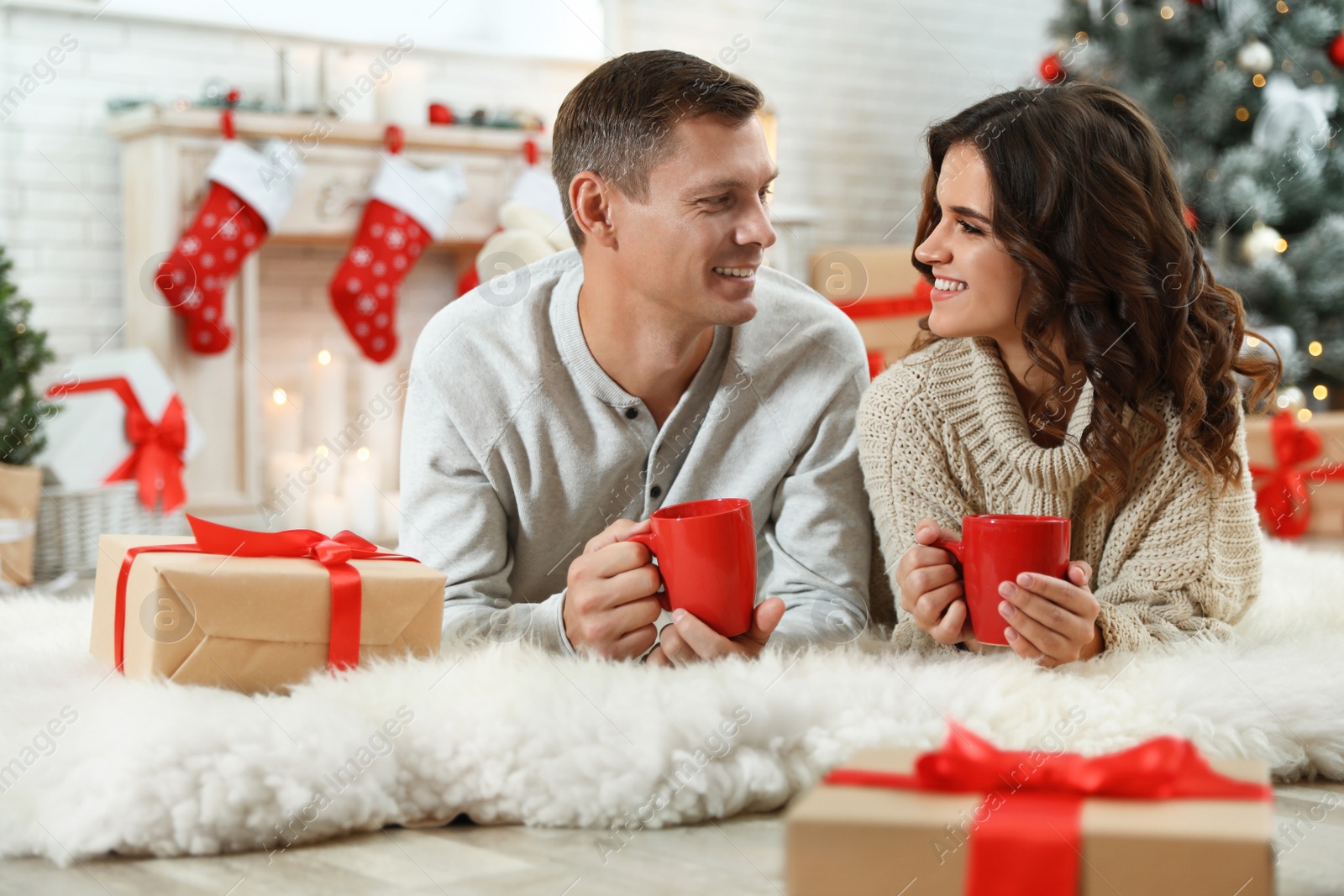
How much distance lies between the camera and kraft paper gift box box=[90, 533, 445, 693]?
1.32 m

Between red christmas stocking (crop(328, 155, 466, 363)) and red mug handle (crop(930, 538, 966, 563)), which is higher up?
red christmas stocking (crop(328, 155, 466, 363))

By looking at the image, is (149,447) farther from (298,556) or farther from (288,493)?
(298,556)

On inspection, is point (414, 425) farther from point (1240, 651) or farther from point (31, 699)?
point (1240, 651)

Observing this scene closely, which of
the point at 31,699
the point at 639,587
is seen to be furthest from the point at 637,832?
the point at 31,699

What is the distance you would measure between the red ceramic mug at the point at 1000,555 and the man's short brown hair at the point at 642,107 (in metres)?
0.59

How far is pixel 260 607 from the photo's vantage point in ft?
4.42

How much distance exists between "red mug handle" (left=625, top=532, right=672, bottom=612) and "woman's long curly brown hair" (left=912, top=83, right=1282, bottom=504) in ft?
1.74

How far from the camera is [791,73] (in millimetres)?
4977

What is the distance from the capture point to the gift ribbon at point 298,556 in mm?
1376

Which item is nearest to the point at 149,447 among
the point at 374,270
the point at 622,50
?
the point at 374,270

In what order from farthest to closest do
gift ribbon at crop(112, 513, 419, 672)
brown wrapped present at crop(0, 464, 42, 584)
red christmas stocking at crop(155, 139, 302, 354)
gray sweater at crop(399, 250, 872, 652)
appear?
red christmas stocking at crop(155, 139, 302, 354), brown wrapped present at crop(0, 464, 42, 584), gray sweater at crop(399, 250, 872, 652), gift ribbon at crop(112, 513, 419, 672)

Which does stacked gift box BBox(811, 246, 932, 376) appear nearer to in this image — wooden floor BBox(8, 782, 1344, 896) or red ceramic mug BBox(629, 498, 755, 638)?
red ceramic mug BBox(629, 498, 755, 638)

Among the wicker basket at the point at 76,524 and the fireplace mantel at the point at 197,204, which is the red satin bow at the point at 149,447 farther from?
the fireplace mantel at the point at 197,204

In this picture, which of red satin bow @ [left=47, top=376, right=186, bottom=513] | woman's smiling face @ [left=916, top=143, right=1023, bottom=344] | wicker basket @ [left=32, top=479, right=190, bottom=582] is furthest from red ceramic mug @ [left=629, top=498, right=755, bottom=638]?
red satin bow @ [left=47, top=376, right=186, bottom=513]
